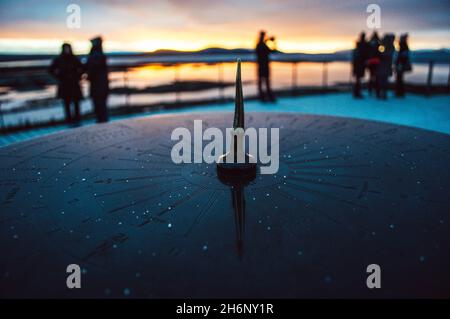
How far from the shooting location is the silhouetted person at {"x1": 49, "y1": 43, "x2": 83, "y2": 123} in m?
6.85

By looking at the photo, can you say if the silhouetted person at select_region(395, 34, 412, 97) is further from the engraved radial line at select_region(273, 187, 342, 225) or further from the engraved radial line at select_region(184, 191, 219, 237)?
the engraved radial line at select_region(184, 191, 219, 237)

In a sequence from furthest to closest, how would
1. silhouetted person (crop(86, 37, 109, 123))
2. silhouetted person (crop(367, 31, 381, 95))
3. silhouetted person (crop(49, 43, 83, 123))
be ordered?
silhouetted person (crop(367, 31, 381, 95)) → silhouetted person (crop(49, 43, 83, 123)) → silhouetted person (crop(86, 37, 109, 123))

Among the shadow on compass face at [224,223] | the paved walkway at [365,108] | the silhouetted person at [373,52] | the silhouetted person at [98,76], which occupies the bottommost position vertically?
the shadow on compass face at [224,223]

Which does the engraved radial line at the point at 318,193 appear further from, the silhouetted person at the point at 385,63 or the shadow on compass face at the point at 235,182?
the silhouetted person at the point at 385,63

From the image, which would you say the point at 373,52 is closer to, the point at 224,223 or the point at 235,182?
the point at 235,182

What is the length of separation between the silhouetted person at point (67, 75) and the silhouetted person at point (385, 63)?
7907 mm

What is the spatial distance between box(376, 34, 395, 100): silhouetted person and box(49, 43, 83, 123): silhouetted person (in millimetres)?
7907

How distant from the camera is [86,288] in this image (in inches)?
43.7

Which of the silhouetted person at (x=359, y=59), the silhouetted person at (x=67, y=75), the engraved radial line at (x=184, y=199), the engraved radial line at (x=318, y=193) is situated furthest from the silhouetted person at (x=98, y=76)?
the silhouetted person at (x=359, y=59)

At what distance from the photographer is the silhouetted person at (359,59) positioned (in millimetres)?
9906

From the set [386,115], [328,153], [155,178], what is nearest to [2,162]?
[155,178]

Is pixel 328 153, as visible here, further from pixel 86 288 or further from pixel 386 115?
pixel 386 115

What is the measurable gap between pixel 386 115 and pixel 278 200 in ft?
22.5

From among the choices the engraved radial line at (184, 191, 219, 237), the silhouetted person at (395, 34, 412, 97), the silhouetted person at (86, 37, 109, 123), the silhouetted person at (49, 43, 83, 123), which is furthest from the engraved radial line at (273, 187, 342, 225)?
the silhouetted person at (395, 34, 412, 97)
